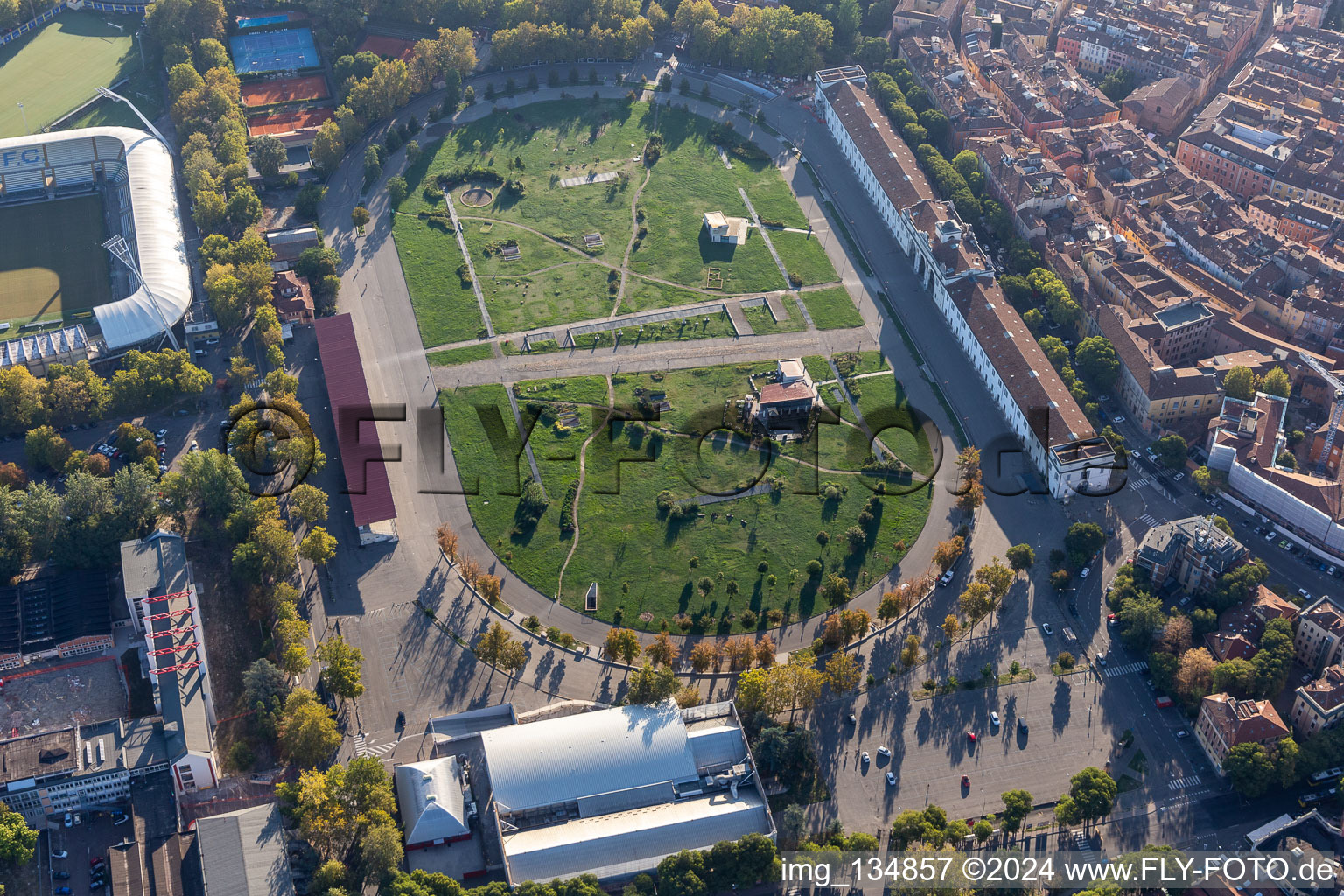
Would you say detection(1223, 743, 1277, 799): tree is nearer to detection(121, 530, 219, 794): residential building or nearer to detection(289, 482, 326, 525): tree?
detection(121, 530, 219, 794): residential building

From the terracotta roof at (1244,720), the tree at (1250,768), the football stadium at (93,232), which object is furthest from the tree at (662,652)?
the football stadium at (93,232)

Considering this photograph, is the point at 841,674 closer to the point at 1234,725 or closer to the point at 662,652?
the point at 662,652

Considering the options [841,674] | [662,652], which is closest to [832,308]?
[841,674]

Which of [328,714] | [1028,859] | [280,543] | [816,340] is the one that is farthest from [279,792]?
[816,340]

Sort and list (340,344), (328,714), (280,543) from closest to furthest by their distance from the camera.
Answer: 1. (328,714)
2. (280,543)
3. (340,344)

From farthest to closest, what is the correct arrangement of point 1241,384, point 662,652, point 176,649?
point 1241,384 < point 662,652 < point 176,649

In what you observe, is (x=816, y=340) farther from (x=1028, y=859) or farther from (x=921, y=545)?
(x=1028, y=859)
